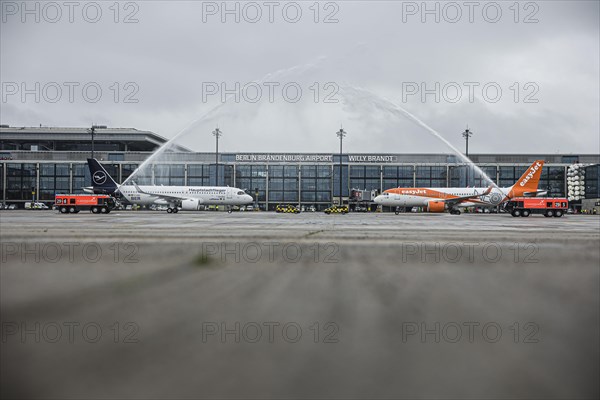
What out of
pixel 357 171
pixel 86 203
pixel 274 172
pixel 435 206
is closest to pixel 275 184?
pixel 274 172

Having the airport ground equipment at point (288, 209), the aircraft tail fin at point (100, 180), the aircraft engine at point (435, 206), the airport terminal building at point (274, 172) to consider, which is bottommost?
the airport ground equipment at point (288, 209)

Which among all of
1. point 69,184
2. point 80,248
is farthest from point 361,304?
point 69,184

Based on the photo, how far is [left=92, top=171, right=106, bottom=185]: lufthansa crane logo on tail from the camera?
68.4 m

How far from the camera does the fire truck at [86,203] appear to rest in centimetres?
6031

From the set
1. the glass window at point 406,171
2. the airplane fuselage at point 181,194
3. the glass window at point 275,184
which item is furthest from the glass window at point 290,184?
the airplane fuselage at point 181,194

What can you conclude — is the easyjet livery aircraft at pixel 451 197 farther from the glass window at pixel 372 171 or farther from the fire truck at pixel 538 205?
the glass window at pixel 372 171

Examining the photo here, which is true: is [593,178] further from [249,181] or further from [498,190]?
[249,181]

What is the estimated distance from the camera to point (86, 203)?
200 ft

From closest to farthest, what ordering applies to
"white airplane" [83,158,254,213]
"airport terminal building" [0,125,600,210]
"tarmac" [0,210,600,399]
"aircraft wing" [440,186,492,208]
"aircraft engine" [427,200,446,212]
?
"tarmac" [0,210,600,399] → "white airplane" [83,158,254,213] → "aircraft wing" [440,186,492,208] → "aircraft engine" [427,200,446,212] → "airport terminal building" [0,125,600,210]

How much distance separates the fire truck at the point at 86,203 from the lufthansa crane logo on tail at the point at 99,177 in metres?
7.74

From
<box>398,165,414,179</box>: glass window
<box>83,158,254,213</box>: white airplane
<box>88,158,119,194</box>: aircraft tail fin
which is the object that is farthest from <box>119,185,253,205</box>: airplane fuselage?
<box>398,165,414,179</box>: glass window

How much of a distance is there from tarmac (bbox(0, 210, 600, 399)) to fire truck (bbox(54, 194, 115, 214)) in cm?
5379

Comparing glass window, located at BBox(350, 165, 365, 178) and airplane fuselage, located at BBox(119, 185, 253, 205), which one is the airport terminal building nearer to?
glass window, located at BBox(350, 165, 365, 178)

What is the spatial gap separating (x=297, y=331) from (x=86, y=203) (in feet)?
207
